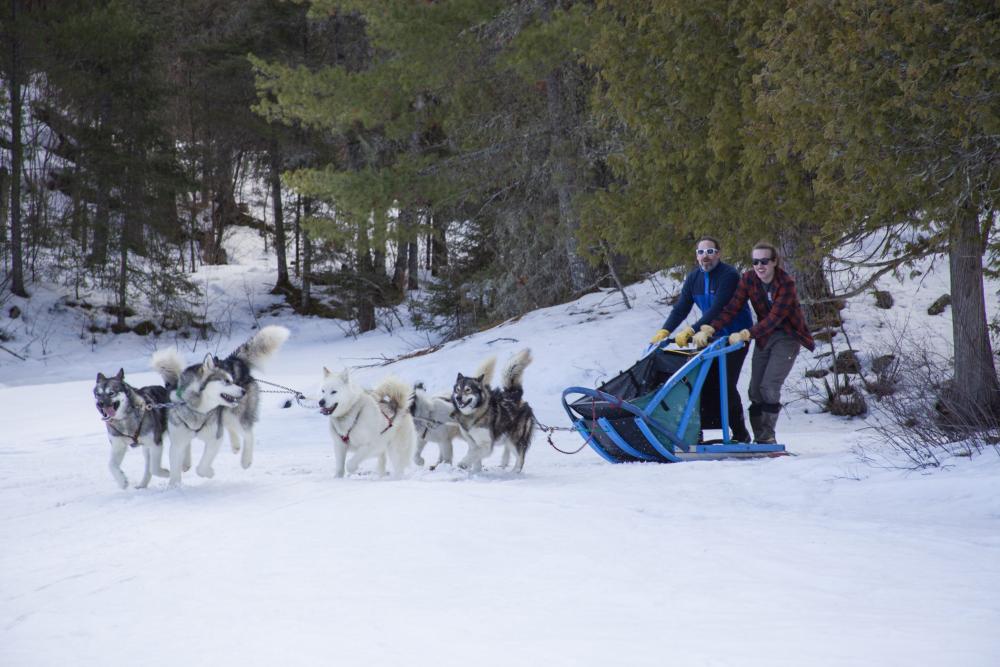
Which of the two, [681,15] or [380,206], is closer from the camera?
[681,15]

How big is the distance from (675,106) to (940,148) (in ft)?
11.6

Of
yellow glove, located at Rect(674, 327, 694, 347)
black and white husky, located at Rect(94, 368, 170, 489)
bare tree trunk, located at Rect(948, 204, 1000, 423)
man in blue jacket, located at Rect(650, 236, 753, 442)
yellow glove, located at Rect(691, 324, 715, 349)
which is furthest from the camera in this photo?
bare tree trunk, located at Rect(948, 204, 1000, 423)

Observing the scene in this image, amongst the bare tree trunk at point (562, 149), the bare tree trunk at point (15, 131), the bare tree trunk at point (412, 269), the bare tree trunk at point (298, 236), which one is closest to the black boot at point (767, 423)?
the bare tree trunk at point (562, 149)

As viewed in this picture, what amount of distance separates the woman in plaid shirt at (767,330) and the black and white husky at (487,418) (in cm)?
157

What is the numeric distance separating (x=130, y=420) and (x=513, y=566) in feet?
12.5

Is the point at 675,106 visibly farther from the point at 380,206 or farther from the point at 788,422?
the point at 380,206

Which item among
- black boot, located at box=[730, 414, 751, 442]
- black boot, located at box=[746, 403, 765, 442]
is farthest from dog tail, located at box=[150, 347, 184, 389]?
black boot, located at box=[746, 403, 765, 442]

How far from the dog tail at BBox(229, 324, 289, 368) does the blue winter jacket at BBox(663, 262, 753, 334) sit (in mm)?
3404

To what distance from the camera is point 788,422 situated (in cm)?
1049

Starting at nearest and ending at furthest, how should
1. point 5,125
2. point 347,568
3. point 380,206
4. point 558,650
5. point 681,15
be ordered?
point 558,650 → point 347,568 → point 681,15 → point 380,206 → point 5,125

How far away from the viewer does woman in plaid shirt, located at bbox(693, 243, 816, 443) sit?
6.84 m

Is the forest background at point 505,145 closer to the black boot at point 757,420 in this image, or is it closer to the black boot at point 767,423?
the black boot at point 767,423

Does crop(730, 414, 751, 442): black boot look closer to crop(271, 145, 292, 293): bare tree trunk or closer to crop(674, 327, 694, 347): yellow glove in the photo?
crop(674, 327, 694, 347): yellow glove

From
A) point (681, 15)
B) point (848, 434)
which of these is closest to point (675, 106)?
point (681, 15)
